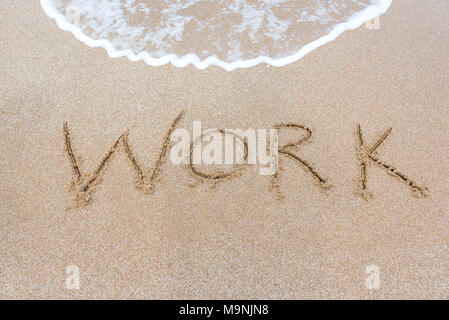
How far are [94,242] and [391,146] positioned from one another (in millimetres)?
1632

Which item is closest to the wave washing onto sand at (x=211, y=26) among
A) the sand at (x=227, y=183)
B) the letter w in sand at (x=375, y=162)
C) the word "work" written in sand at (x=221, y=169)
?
the sand at (x=227, y=183)

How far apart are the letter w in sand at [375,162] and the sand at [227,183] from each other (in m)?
0.02

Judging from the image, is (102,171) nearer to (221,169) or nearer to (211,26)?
(221,169)

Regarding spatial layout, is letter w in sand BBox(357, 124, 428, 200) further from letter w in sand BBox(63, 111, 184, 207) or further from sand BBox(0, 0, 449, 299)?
letter w in sand BBox(63, 111, 184, 207)

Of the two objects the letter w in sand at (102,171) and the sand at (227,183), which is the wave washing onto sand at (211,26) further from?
the letter w in sand at (102,171)

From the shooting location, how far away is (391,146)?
1649 mm

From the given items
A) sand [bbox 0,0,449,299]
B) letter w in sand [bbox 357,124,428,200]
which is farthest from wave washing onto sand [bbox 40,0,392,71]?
letter w in sand [bbox 357,124,428,200]

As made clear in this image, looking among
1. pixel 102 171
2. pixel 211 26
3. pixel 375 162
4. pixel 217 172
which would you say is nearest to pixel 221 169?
pixel 217 172

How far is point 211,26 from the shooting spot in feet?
7.65

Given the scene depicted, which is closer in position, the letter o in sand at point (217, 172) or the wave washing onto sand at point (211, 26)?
the letter o in sand at point (217, 172)

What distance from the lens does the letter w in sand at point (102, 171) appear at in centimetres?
151

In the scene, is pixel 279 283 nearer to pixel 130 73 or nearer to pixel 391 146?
pixel 391 146

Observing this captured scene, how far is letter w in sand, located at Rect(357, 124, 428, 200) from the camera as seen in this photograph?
59.4 inches

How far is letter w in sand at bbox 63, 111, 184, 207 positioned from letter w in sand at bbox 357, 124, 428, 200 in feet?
3.48
